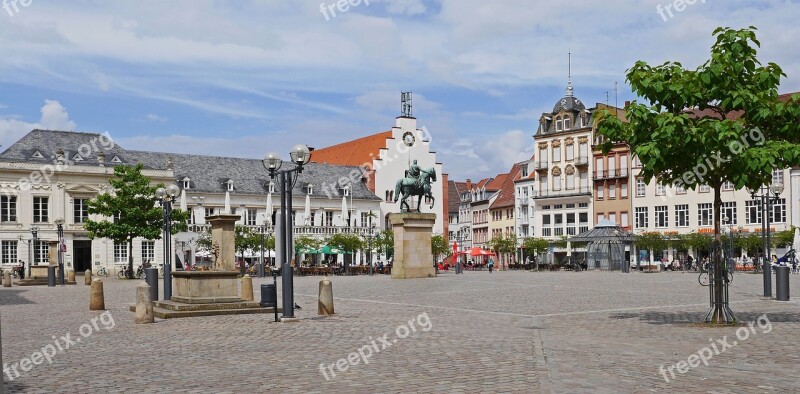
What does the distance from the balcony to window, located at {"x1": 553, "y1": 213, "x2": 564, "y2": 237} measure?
2.26 meters

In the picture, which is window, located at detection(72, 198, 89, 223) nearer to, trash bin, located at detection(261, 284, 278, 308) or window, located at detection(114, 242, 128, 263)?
window, located at detection(114, 242, 128, 263)

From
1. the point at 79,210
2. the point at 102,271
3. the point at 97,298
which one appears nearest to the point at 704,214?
the point at 102,271

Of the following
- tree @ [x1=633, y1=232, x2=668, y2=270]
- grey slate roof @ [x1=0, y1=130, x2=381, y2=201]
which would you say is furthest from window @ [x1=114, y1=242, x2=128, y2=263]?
tree @ [x1=633, y1=232, x2=668, y2=270]

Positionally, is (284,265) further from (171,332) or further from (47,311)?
(47,311)

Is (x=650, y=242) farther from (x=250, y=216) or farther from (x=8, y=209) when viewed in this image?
(x=8, y=209)

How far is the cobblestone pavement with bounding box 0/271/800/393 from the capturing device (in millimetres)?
10375

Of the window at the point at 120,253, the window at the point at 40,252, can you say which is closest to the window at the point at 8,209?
→ the window at the point at 40,252

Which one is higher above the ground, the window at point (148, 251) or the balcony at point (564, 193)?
the balcony at point (564, 193)

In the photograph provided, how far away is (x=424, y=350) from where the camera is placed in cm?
1361

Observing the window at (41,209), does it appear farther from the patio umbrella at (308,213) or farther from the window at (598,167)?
the window at (598,167)

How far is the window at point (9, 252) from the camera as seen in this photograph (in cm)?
6962

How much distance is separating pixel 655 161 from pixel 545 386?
8158 mm

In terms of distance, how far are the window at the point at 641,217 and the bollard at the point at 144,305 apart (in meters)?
73.6

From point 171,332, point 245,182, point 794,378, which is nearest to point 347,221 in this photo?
point 245,182
